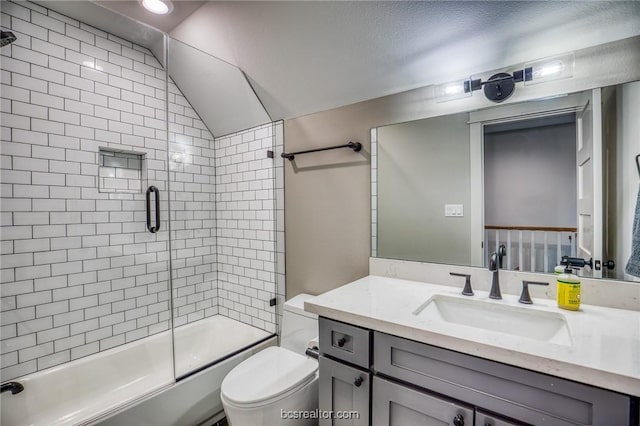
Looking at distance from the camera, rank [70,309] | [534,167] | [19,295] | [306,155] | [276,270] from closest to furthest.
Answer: [534,167]
[19,295]
[70,309]
[306,155]
[276,270]

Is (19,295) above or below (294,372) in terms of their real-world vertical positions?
above

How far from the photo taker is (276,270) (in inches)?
92.1

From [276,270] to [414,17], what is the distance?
1.87 metres

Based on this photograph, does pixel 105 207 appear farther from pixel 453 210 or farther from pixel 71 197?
pixel 453 210

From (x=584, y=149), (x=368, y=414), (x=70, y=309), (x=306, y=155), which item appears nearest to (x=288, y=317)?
(x=368, y=414)

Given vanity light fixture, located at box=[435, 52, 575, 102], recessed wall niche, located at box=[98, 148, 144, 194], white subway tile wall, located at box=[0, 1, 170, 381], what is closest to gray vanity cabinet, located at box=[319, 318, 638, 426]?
vanity light fixture, located at box=[435, 52, 575, 102]

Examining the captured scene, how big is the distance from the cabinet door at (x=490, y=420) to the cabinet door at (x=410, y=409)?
21 millimetres

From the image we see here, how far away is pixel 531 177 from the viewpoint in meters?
1.47

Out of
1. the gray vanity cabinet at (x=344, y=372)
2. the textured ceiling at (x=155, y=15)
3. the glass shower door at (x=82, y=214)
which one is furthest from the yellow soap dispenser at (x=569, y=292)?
the textured ceiling at (x=155, y=15)

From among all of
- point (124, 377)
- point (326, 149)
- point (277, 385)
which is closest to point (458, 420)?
point (277, 385)

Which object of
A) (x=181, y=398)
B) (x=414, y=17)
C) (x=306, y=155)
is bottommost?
(x=181, y=398)

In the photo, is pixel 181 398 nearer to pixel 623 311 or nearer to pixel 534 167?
pixel 623 311

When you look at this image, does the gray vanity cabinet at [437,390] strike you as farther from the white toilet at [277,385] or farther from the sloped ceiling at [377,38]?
the sloped ceiling at [377,38]

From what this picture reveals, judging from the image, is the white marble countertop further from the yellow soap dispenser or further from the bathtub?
the bathtub
